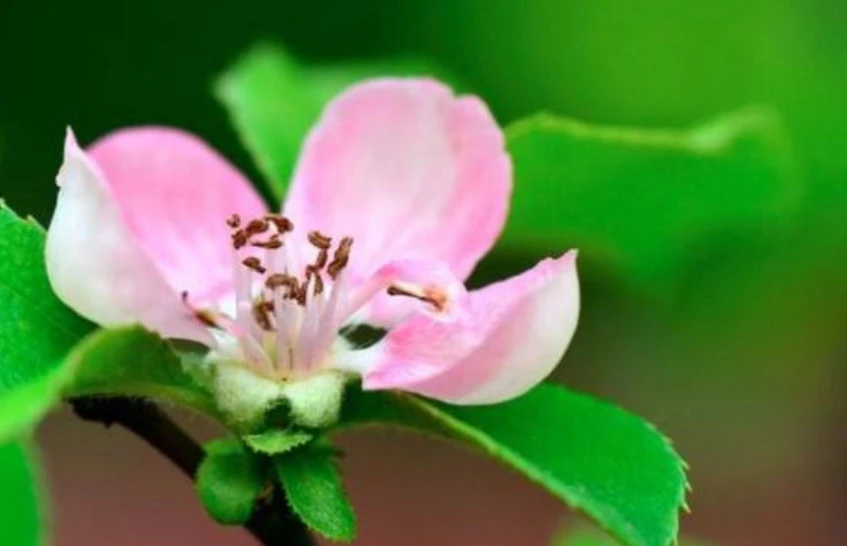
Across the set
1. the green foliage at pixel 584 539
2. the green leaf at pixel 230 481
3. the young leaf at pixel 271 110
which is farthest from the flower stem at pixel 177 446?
the green foliage at pixel 584 539

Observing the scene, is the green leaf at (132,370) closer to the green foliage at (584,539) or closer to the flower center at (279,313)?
the flower center at (279,313)

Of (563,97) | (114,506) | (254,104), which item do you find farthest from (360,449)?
(254,104)

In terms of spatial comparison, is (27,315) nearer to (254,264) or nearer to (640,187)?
(254,264)

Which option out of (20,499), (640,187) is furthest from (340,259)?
(640,187)

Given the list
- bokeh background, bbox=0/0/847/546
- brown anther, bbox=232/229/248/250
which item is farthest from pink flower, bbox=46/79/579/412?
bokeh background, bbox=0/0/847/546

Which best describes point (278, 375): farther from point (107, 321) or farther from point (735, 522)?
point (735, 522)

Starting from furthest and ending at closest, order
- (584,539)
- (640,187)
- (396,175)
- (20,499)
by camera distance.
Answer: (584,539), (640,187), (396,175), (20,499)
